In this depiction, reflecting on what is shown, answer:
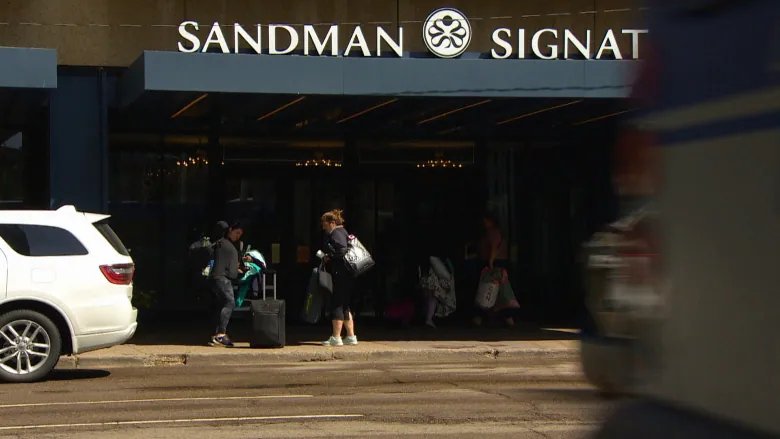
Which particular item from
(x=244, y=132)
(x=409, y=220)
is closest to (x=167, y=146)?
(x=244, y=132)

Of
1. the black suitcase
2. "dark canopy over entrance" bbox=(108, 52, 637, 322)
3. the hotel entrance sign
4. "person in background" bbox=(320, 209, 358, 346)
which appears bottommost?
the black suitcase

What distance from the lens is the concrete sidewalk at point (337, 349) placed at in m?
14.1

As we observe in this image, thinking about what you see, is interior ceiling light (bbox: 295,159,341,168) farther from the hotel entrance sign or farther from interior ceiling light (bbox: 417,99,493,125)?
the hotel entrance sign

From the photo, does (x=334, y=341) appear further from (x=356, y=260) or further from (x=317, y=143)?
(x=317, y=143)

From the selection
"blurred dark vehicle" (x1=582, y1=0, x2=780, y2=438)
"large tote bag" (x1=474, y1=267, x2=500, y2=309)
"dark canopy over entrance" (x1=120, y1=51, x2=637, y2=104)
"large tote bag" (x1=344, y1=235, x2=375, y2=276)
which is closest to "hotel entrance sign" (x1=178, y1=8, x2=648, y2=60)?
"dark canopy over entrance" (x1=120, y1=51, x2=637, y2=104)

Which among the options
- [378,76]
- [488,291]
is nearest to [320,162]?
[488,291]

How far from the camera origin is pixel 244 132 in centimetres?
1875

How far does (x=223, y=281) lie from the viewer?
15055mm

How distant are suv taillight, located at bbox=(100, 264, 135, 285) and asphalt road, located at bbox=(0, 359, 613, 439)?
Result: 106cm

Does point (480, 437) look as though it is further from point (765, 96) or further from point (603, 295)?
point (765, 96)

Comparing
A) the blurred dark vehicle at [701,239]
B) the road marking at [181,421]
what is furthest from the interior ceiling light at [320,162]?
the blurred dark vehicle at [701,239]

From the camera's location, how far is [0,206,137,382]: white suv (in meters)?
11.9

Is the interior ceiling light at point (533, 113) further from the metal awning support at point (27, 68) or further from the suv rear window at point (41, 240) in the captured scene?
the suv rear window at point (41, 240)

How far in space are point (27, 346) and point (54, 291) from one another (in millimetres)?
616
